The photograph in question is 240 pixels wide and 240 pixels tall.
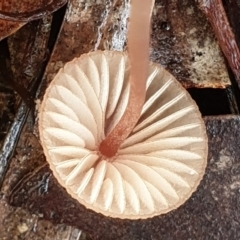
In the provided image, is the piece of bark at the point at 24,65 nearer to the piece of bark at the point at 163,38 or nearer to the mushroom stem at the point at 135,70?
the piece of bark at the point at 163,38

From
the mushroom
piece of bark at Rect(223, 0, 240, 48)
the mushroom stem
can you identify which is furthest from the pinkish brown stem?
the mushroom stem

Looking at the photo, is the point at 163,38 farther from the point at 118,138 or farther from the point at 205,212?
the point at 205,212

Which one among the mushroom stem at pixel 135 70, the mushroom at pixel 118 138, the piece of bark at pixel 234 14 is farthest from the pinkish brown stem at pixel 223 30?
the mushroom stem at pixel 135 70

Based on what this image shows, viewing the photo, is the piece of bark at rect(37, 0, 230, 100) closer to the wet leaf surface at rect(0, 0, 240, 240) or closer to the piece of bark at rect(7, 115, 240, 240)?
the wet leaf surface at rect(0, 0, 240, 240)

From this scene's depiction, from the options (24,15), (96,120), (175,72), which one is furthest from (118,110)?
(24,15)

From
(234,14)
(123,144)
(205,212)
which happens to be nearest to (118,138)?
(123,144)

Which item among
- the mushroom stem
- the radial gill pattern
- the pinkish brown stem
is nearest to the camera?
the mushroom stem
